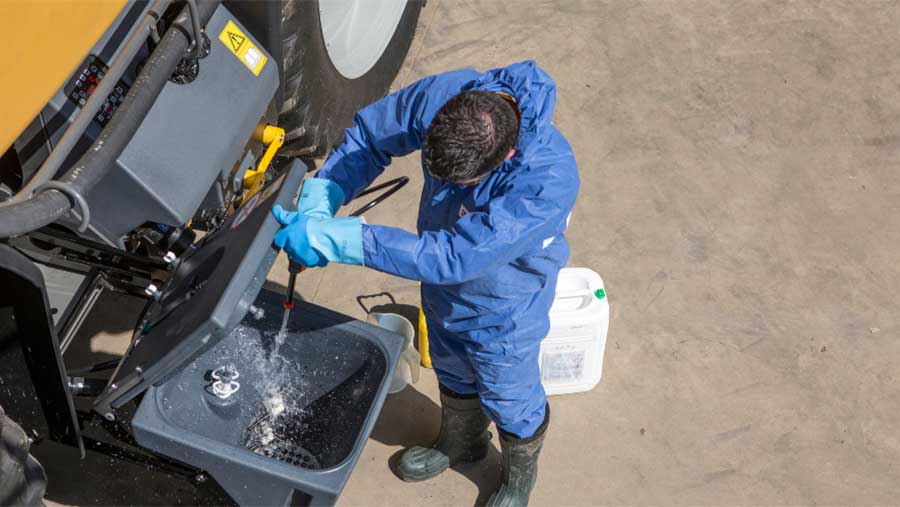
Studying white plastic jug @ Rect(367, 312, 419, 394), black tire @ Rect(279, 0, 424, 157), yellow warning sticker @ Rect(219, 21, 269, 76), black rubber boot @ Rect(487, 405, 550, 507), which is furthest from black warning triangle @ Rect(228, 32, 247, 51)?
black rubber boot @ Rect(487, 405, 550, 507)

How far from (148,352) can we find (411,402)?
125 cm

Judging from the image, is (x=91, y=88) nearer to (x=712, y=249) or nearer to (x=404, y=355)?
(x=404, y=355)

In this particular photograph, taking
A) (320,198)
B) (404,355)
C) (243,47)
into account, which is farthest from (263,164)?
(404,355)

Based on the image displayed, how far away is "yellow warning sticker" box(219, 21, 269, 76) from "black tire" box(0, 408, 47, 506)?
3.77ft

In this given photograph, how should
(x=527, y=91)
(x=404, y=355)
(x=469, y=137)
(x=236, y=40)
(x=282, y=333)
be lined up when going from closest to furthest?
(x=469, y=137) < (x=527, y=91) < (x=282, y=333) < (x=236, y=40) < (x=404, y=355)

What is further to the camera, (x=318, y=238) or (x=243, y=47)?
(x=243, y=47)

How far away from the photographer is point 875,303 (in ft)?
11.6

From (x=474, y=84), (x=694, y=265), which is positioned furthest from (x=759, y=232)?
(x=474, y=84)

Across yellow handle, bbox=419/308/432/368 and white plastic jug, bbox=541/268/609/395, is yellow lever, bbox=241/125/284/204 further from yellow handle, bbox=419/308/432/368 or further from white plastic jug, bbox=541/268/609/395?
white plastic jug, bbox=541/268/609/395

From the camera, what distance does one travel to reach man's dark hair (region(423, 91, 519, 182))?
2145 millimetres

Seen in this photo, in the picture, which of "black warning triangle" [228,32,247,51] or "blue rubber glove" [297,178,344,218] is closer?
"blue rubber glove" [297,178,344,218]

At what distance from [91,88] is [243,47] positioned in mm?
507

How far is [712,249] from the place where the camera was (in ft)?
12.0

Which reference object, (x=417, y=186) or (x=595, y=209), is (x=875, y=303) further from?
(x=417, y=186)
